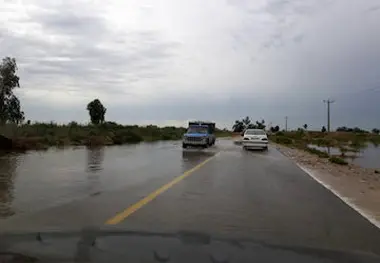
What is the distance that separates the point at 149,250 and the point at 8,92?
38728 millimetres

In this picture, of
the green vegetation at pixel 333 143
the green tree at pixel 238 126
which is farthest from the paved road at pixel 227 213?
the green tree at pixel 238 126

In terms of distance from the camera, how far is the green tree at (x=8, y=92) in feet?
134

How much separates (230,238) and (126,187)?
7.62 m

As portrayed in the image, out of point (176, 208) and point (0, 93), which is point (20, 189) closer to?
point (176, 208)

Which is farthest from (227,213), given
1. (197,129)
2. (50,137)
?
(50,137)

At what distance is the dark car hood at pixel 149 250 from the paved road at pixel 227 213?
37.9 inches

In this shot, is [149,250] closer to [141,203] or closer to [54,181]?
[141,203]

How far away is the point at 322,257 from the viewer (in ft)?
18.0

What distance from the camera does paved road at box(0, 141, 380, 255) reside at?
8.03 metres

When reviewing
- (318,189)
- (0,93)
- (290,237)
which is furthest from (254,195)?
(0,93)

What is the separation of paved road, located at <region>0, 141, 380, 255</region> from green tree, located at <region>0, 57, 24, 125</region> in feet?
97.0

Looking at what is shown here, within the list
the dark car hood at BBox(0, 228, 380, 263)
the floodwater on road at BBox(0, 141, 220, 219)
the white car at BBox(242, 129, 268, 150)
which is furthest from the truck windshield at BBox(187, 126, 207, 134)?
the dark car hood at BBox(0, 228, 380, 263)

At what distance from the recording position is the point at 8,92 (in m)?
41.4

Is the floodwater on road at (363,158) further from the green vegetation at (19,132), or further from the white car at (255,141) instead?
the green vegetation at (19,132)
